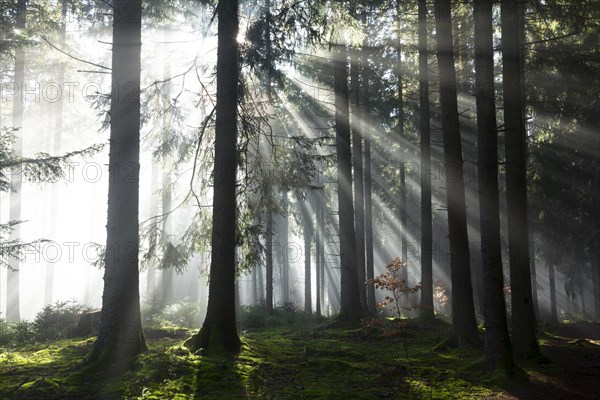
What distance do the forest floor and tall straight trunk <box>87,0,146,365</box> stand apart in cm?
58

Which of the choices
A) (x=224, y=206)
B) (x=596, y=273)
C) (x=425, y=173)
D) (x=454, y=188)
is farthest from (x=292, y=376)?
(x=596, y=273)

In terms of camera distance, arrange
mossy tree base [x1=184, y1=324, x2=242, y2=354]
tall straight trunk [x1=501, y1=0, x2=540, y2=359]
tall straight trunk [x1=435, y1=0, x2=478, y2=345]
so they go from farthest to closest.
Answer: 1. tall straight trunk [x1=435, y1=0, x2=478, y2=345]
2. tall straight trunk [x1=501, y1=0, x2=540, y2=359]
3. mossy tree base [x1=184, y1=324, x2=242, y2=354]

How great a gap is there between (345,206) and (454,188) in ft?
19.4

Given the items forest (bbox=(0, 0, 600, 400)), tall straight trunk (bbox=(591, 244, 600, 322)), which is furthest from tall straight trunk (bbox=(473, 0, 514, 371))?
tall straight trunk (bbox=(591, 244, 600, 322))

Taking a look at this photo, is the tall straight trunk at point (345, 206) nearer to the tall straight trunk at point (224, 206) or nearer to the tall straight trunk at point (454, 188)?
the tall straight trunk at point (454, 188)

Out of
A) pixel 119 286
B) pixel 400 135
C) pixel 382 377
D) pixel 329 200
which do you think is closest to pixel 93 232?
pixel 329 200

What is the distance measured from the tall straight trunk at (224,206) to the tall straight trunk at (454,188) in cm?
524

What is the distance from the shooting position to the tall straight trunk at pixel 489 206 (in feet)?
28.6

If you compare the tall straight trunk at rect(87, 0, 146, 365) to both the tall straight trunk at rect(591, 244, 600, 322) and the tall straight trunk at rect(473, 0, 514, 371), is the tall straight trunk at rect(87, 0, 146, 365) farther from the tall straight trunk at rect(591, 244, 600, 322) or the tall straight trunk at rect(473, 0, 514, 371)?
the tall straight trunk at rect(591, 244, 600, 322)

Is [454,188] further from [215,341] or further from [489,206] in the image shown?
[215,341]

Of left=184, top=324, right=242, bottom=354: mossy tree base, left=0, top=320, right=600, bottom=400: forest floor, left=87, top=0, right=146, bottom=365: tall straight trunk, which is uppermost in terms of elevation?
left=87, top=0, right=146, bottom=365: tall straight trunk

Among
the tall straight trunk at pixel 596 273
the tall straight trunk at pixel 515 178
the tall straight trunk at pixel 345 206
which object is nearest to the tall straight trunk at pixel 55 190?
the tall straight trunk at pixel 345 206

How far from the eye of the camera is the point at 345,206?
17359 mm

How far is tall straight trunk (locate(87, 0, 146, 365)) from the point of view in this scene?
28.7 feet
